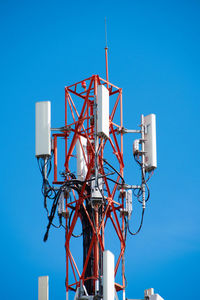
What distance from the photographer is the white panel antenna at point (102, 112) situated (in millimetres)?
48969

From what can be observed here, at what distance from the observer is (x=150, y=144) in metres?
52.0

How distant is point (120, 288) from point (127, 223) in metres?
2.95

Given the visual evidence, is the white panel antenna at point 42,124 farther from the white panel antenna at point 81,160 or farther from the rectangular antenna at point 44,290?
the rectangular antenna at point 44,290

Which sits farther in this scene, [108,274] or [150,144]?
[150,144]

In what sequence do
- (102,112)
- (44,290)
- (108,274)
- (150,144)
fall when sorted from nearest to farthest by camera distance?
1. (108,274)
2. (102,112)
3. (44,290)
4. (150,144)

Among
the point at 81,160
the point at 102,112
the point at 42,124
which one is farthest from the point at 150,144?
the point at 42,124

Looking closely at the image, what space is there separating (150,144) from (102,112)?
3.73 meters

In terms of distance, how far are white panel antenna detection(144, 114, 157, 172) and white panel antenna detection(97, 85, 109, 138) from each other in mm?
3274

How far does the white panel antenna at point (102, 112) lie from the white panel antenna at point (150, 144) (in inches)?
129

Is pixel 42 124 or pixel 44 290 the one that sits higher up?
pixel 42 124

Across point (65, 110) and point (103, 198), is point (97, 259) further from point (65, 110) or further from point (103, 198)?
point (65, 110)

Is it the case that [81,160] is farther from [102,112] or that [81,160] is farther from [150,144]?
[102,112]

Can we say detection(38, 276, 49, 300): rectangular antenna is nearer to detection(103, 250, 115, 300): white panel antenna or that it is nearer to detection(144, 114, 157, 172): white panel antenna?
detection(103, 250, 115, 300): white panel antenna

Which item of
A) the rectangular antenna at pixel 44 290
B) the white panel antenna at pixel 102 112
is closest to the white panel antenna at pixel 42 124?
the white panel antenna at pixel 102 112
